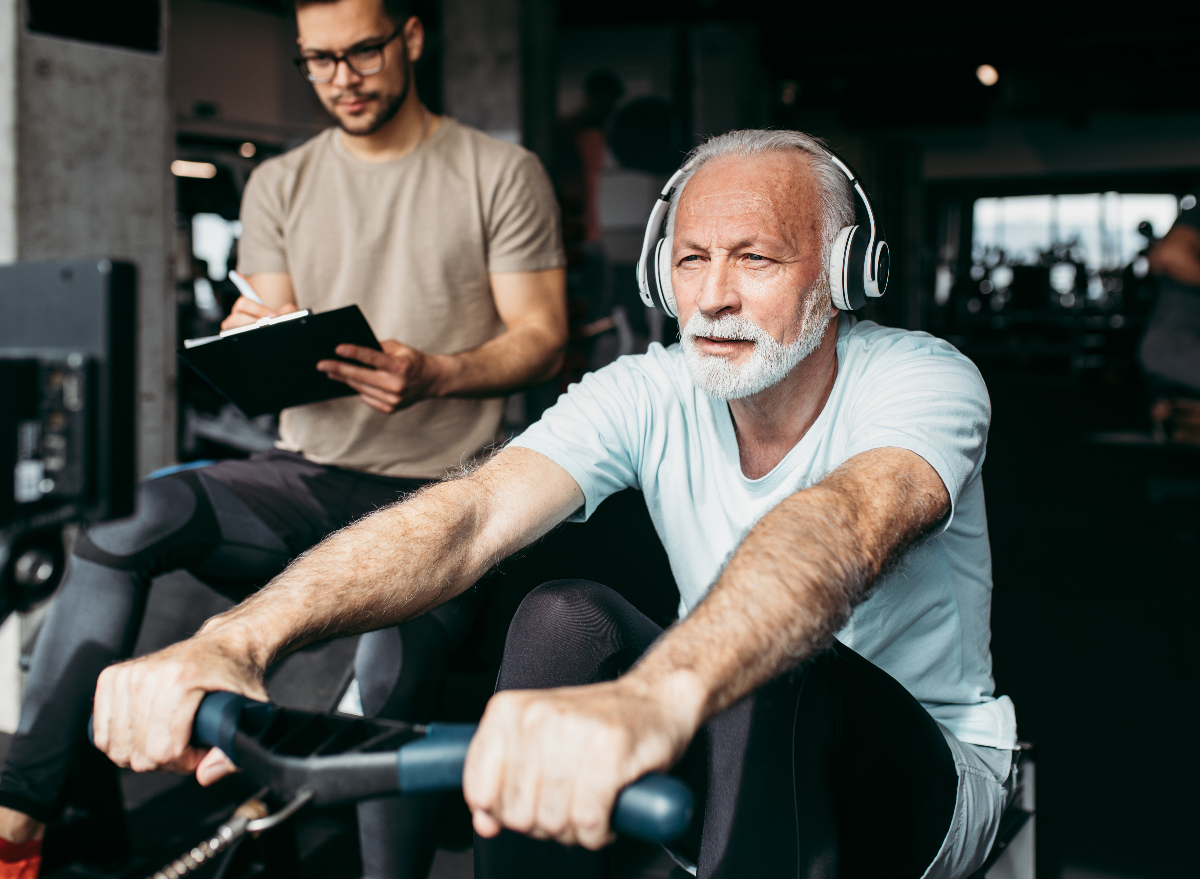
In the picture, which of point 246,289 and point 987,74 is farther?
point 987,74

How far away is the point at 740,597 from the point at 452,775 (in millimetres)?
287

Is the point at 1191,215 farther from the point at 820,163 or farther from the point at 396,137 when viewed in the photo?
the point at 396,137

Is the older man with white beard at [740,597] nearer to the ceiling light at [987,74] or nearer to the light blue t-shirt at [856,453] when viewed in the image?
the light blue t-shirt at [856,453]

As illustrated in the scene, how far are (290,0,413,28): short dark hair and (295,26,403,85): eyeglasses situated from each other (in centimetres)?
2

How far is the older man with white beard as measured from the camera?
0.74m

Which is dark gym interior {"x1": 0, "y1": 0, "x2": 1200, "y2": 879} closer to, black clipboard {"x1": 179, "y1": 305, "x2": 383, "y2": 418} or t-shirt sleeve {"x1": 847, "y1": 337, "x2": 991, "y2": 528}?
t-shirt sleeve {"x1": 847, "y1": 337, "x2": 991, "y2": 528}

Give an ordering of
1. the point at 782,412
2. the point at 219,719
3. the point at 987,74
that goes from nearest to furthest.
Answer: the point at 219,719 → the point at 782,412 → the point at 987,74

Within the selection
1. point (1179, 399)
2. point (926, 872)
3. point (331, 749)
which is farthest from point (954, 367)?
point (1179, 399)

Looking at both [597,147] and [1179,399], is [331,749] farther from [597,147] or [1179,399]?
[597,147]

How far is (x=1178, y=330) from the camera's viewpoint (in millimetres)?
3293

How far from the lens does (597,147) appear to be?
818cm

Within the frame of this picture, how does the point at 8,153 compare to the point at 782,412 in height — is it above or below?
above

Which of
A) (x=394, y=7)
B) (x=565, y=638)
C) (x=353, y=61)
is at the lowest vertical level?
(x=565, y=638)

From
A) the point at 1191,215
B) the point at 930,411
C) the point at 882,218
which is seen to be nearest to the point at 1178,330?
the point at 1191,215
